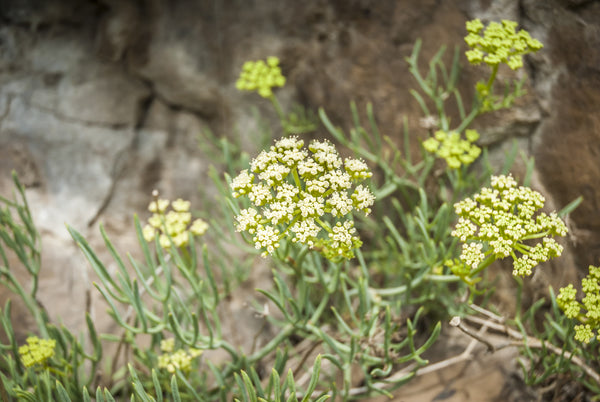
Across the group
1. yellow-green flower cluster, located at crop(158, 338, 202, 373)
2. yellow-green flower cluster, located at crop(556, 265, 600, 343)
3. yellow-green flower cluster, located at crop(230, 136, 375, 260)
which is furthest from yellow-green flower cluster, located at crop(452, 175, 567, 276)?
yellow-green flower cluster, located at crop(158, 338, 202, 373)

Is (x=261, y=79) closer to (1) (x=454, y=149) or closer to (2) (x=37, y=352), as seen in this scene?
(1) (x=454, y=149)

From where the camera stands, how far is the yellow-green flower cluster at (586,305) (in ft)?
4.04

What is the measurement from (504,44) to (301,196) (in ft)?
2.37

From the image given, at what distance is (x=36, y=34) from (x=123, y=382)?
1578 mm

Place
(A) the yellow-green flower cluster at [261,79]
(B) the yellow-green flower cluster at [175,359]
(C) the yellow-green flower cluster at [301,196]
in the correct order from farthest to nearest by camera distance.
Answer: (A) the yellow-green flower cluster at [261,79]
(B) the yellow-green flower cluster at [175,359]
(C) the yellow-green flower cluster at [301,196]

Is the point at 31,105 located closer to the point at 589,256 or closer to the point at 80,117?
the point at 80,117

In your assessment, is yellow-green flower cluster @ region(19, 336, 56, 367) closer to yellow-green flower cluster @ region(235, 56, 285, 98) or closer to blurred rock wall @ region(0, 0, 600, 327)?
blurred rock wall @ region(0, 0, 600, 327)

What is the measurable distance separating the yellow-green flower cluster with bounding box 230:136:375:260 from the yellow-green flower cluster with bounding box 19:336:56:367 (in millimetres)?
753

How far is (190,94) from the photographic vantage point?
2529 mm

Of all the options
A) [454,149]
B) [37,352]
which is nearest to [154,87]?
[37,352]

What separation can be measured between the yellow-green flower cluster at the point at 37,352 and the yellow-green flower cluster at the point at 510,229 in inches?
45.3

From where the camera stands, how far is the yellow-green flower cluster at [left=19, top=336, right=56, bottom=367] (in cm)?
150

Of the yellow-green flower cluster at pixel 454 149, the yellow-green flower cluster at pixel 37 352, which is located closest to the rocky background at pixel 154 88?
the yellow-green flower cluster at pixel 454 149

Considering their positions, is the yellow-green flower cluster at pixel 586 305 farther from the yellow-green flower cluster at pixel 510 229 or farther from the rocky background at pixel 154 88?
the rocky background at pixel 154 88
